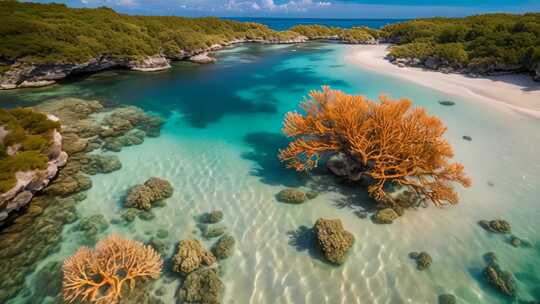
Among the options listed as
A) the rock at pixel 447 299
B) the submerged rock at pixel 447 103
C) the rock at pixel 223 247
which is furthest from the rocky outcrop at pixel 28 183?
the submerged rock at pixel 447 103

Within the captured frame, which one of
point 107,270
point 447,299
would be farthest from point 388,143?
point 107,270

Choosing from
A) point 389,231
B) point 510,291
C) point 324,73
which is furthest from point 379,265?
point 324,73

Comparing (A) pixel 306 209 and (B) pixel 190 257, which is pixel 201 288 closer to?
(B) pixel 190 257

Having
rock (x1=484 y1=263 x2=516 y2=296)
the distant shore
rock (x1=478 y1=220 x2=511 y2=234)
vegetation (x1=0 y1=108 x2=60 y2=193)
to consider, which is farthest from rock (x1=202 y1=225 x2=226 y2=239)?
the distant shore

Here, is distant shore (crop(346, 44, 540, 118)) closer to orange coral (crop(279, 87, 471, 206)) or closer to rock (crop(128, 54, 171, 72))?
orange coral (crop(279, 87, 471, 206))

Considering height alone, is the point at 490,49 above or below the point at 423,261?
above

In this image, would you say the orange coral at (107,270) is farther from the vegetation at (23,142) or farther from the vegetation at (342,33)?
the vegetation at (342,33)
